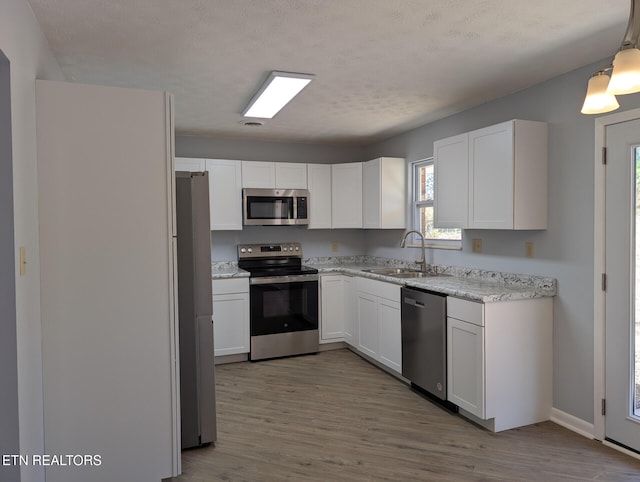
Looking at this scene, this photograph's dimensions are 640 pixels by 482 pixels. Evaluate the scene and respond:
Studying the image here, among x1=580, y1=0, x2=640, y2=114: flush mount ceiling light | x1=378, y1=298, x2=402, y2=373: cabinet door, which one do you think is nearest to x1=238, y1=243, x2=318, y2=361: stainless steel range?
x1=378, y1=298, x2=402, y2=373: cabinet door

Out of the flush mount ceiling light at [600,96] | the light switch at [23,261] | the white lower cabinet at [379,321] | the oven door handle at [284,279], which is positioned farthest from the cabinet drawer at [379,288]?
the light switch at [23,261]

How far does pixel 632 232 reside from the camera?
8.27ft

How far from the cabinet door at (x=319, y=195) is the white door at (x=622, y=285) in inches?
117

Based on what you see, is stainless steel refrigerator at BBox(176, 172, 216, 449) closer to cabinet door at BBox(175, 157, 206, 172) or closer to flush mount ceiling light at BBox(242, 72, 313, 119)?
flush mount ceiling light at BBox(242, 72, 313, 119)

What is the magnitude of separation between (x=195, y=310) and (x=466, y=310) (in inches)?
70.8

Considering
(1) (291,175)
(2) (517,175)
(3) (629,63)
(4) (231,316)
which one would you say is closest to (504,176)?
(2) (517,175)

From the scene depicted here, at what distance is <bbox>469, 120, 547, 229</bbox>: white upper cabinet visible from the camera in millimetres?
2959

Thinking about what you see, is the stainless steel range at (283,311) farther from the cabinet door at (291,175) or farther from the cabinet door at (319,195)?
the cabinet door at (291,175)

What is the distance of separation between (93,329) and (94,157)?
0.84 m

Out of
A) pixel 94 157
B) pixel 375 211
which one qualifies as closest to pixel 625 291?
pixel 375 211

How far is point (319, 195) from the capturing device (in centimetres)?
505

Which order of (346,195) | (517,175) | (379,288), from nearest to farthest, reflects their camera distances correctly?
1. (517,175)
2. (379,288)
3. (346,195)

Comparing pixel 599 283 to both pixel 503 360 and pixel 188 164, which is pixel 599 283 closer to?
pixel 503 360

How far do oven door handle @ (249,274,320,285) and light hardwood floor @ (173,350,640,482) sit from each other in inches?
42.7
